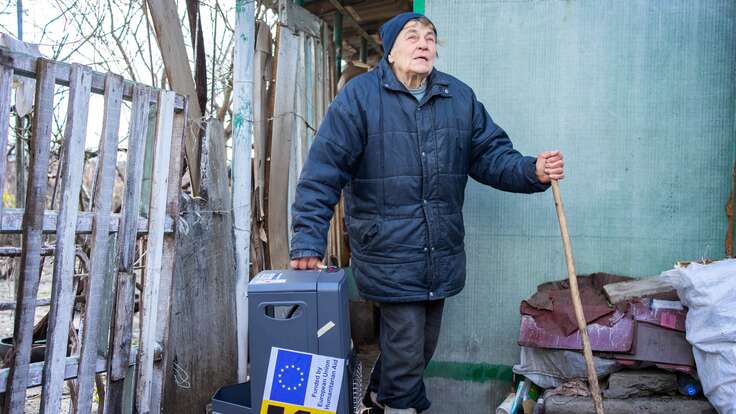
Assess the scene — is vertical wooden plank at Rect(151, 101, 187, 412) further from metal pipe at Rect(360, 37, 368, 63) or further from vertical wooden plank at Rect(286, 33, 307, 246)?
metal pipe at Rect(360, 37, 368, 63)

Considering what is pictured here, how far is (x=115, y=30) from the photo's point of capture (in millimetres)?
→ 4094

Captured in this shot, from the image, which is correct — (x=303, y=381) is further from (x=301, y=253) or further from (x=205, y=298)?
(x=205, y=298)

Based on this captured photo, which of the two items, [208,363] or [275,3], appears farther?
[275,3]

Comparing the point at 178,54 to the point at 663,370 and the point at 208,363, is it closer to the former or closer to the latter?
the point at 208,363

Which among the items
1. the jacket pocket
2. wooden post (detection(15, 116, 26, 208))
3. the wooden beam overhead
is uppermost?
the wooden beam overhead

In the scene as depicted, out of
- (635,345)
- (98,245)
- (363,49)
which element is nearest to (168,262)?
(98,245)

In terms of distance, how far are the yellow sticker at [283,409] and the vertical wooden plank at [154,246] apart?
2.19ft

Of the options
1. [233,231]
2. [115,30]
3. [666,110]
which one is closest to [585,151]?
[666,110]

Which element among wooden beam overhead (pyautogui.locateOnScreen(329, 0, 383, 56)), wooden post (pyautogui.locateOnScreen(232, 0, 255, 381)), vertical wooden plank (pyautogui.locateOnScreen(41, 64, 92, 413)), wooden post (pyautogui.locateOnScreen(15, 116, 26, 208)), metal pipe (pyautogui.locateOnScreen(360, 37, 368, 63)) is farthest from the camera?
metal pipe (pyautogui.locateOnScreen(360, 37, 368, 63))

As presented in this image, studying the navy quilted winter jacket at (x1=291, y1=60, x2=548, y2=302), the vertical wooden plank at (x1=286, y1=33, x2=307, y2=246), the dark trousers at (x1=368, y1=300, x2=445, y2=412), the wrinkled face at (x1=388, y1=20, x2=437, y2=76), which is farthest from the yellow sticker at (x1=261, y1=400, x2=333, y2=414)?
the vertical wooden plank at (x1=286, y1=33, x2=307, y2=246)

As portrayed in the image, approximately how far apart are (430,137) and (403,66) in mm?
355

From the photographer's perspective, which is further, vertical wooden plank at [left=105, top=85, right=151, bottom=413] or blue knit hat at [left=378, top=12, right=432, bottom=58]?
blue knit hat at [left=378, top=12, right=432, bottom=58]

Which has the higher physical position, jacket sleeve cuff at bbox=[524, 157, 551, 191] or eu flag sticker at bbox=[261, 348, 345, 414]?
jacket sleeve cuff at bbox=[524, 157, 551, 191]

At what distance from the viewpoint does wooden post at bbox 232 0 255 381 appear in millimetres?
3479
